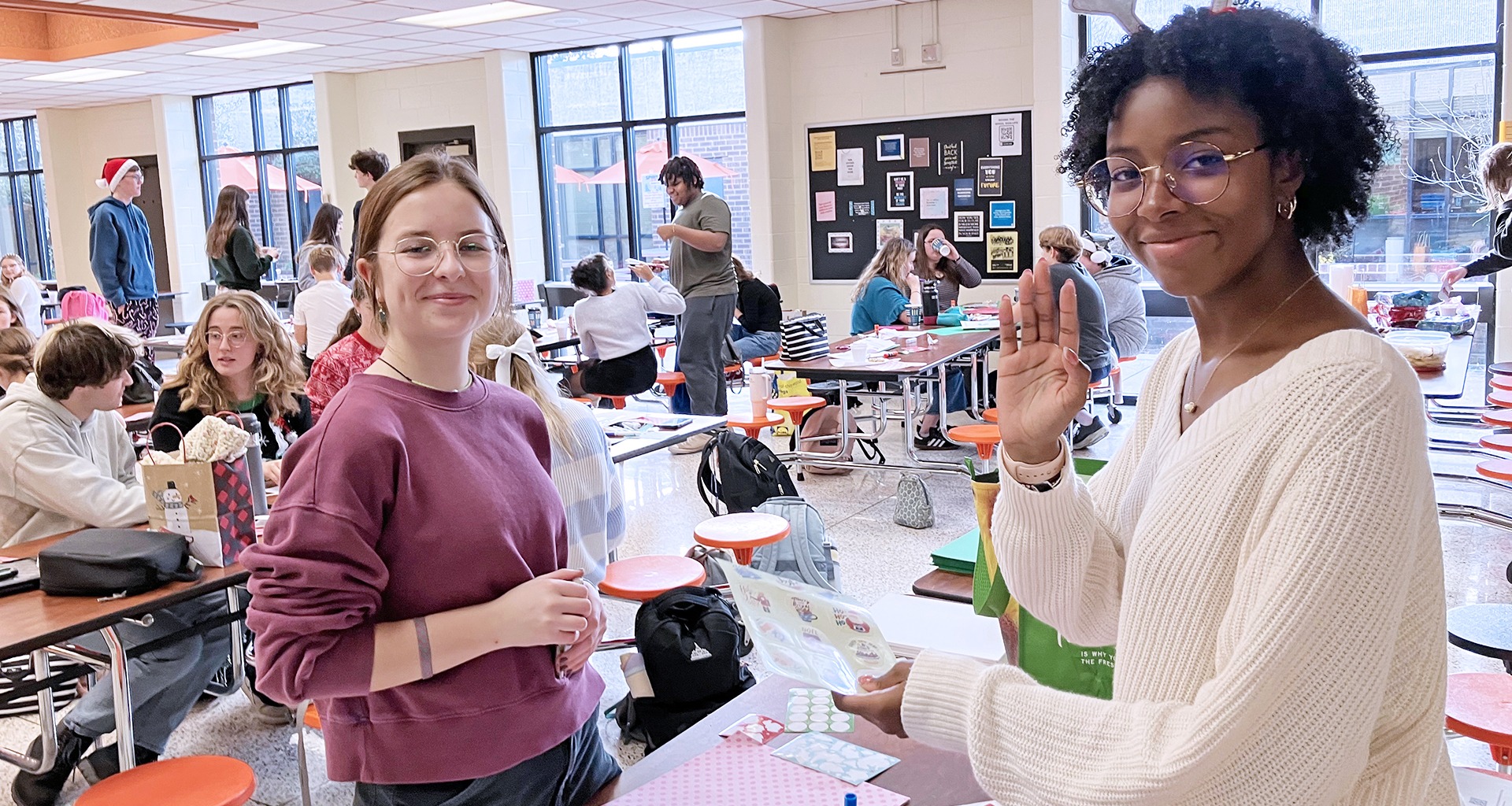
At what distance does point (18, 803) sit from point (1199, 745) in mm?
3115

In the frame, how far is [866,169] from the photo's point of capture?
988 centimetres

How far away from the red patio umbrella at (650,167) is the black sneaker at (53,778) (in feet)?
27.7

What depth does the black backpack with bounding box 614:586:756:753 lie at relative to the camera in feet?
9.16

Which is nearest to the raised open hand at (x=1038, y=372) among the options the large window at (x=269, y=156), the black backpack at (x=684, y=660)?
the black backpack at (x=684, y=660)

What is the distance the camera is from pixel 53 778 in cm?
294

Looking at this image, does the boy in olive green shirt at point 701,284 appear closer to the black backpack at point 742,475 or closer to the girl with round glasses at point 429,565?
the black backpack at point 742,475

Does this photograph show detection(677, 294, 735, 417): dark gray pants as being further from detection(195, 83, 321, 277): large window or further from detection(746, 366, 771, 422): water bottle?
detection(195, 83, 321, 277): large window

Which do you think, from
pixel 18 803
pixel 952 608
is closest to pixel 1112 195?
pixel 952 608

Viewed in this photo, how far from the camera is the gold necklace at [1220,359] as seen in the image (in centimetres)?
97

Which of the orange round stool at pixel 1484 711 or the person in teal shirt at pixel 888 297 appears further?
the person in teal shirt at pixel 888 297

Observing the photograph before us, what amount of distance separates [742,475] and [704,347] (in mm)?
3077

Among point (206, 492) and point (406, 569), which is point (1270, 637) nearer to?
point (406, 569)

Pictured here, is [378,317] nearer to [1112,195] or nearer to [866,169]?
[1112,195]

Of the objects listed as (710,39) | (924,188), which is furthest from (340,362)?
(710,39)
